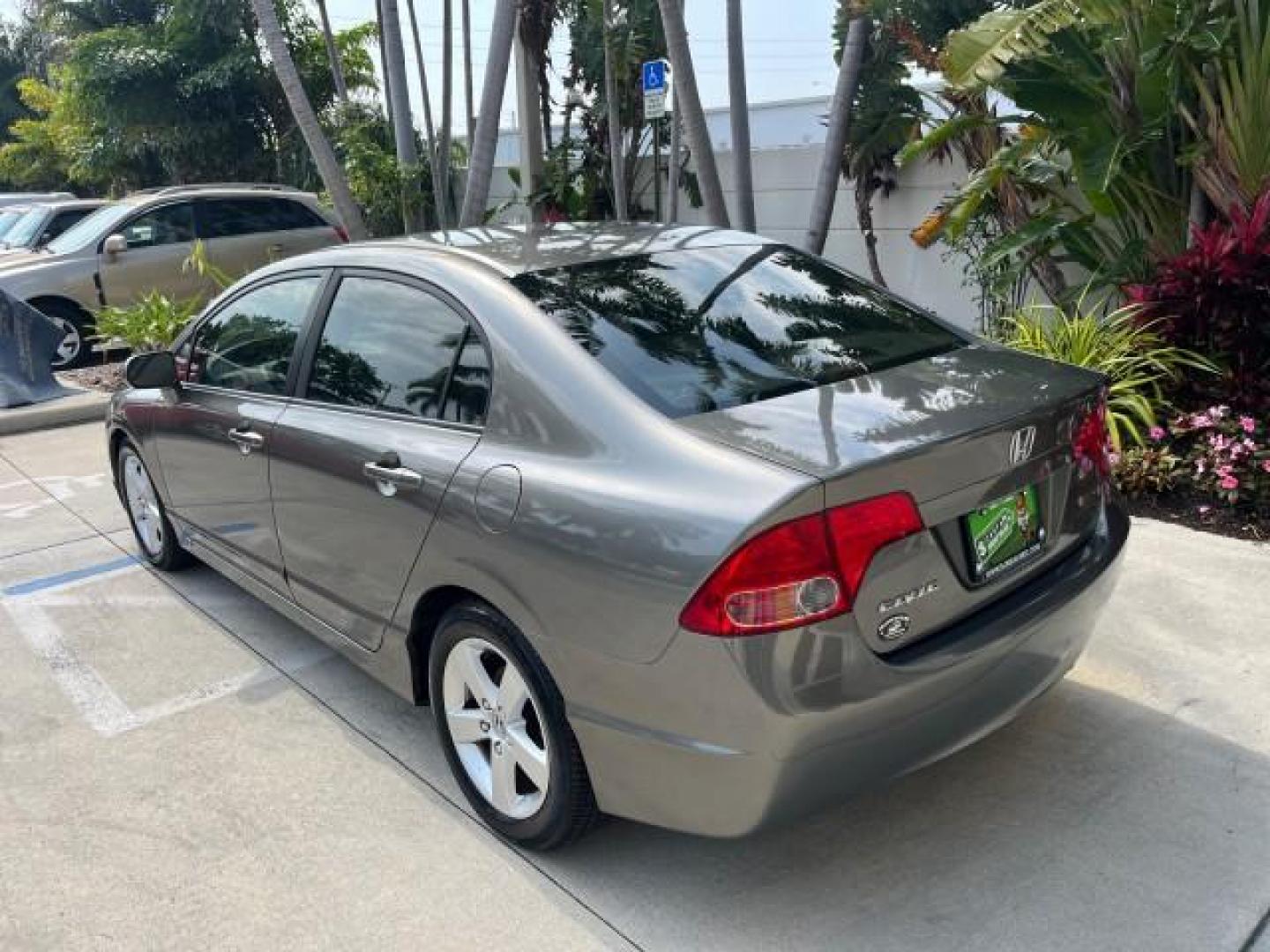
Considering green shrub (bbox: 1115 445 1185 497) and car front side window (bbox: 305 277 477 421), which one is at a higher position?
car front side window (bbox: 305 277 477 421)

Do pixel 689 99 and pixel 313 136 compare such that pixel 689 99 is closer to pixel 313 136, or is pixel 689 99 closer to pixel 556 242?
pixel 313 136

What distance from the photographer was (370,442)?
3254mm

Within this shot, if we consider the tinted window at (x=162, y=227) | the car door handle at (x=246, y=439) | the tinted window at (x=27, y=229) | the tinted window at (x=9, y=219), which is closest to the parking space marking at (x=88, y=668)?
the car door handle at (x=246, y=439)

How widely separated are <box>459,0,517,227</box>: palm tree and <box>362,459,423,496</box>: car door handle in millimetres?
5740

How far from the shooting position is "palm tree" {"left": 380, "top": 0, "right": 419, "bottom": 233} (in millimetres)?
Result: 10195

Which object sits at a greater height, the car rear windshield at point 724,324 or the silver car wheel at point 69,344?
the car rear windshield at point 724,324

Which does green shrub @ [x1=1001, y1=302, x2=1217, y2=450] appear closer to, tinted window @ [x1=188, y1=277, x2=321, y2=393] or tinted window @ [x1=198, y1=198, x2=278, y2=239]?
tinted window @ [x1=188, y1=277, x2=321, y2=393]

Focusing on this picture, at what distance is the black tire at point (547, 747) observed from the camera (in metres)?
2.69

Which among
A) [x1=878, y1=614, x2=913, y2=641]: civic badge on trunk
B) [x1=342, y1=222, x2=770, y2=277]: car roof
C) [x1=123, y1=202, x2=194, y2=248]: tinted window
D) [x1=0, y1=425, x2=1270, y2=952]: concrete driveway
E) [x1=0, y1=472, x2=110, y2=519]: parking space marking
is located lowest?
[x1=0, y1=425, x2=1270, y2=952]: concrete driveway

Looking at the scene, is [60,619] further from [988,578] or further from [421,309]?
[988,578]

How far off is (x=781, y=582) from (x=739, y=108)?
6268mm

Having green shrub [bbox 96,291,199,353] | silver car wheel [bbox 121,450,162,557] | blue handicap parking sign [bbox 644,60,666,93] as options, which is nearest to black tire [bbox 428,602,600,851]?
silver car wheel [bbox 121,450,162,557]

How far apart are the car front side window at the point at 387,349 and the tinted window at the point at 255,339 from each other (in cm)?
24

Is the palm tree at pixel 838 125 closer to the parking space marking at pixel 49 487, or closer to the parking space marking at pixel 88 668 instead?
the parking space marking at pixel 88 668
